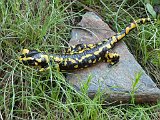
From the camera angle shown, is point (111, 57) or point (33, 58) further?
point (111, 57)

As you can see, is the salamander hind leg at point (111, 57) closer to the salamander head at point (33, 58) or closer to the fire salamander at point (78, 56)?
the fire salamander at point (78, 56)

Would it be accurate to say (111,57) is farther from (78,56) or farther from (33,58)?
(33,58)

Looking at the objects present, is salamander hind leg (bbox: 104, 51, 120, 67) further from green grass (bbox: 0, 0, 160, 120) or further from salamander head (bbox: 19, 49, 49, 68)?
salamander head (bbox: 19, 49, 49, 68)

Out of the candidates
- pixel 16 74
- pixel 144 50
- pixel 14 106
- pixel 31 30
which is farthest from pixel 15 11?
pixel 144 50

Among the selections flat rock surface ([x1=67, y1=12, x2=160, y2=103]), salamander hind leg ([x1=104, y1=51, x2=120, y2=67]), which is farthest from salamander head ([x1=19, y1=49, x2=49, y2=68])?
salamander hind leg ([x1=104, y1=51, x2=120, y2=67])

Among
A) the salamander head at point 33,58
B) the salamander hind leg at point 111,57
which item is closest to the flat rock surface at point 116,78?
the salamander hind leg at point 111,57

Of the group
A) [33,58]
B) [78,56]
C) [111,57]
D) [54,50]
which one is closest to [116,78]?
[111,57]

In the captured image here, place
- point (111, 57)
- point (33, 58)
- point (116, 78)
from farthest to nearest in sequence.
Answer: point (111, 57)
point (116, 78)
point (33, 58)
